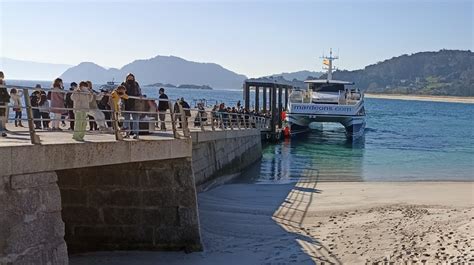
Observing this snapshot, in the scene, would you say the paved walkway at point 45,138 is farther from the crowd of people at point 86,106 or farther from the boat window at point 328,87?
the boat window at point 328,87

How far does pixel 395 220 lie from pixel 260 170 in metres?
13.3

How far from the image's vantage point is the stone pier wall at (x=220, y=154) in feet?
58.3

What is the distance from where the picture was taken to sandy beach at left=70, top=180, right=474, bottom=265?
11.3 m

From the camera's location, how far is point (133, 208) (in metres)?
11.8

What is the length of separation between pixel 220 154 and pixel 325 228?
766 centimetres

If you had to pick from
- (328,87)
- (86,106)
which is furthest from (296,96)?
(86,106)

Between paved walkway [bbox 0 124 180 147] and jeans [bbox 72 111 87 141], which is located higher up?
jeans [bbox 72 111 87 141]

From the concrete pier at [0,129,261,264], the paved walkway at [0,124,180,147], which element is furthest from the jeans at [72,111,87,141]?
the concrete pier at [0,129,261,264]

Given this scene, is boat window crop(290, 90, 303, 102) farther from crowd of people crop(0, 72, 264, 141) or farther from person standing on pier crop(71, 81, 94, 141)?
person standing on pier crop(71, 81, 94, 141)

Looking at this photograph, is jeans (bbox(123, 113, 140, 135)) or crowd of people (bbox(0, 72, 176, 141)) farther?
jeans (bbox(123, 113, 140, 135))

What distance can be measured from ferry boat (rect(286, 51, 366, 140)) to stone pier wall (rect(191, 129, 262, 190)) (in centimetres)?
1485

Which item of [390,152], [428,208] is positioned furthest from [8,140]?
[390,152]

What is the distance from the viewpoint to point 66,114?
1689 cm

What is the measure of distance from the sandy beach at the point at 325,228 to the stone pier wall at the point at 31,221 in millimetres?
2454
